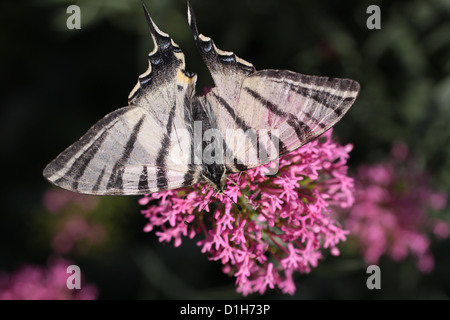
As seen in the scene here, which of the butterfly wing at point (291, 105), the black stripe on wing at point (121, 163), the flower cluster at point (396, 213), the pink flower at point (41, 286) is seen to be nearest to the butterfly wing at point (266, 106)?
the butterfly wing at point (291, 105)

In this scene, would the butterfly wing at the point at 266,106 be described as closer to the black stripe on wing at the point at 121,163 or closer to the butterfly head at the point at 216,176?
the butterfly head at the point at 216,176

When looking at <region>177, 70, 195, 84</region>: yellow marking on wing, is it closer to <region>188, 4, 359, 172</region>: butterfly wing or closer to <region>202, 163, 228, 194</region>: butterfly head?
<region>188, 4, 359, 172</region>: butterfly wing

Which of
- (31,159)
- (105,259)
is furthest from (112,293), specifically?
(31,159)

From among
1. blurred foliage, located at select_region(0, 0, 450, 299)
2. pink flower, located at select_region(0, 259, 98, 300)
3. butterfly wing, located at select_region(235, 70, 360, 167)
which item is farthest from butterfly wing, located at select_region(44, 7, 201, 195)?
pink flower, located at select_region(0, 259, 98, 300)

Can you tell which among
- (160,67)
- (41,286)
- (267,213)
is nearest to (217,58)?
(160,67)

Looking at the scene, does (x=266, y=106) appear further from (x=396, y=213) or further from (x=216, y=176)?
(x=396, y=213)

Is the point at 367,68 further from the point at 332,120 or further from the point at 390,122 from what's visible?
the point at 332,120
